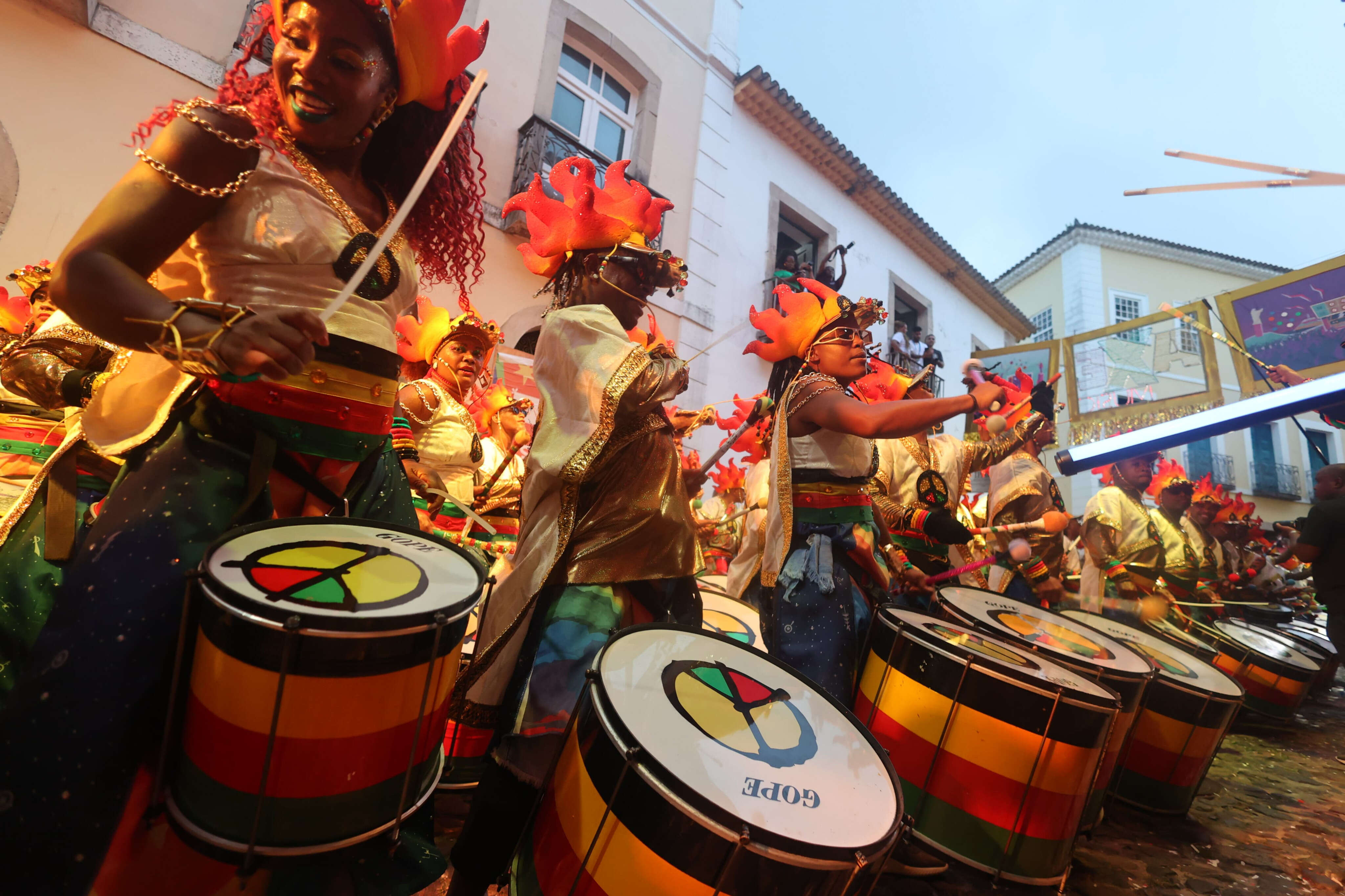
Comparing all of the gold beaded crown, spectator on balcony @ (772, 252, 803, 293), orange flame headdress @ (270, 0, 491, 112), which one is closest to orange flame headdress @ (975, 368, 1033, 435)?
orange flame headdress @ (270, 0, 491, 112)

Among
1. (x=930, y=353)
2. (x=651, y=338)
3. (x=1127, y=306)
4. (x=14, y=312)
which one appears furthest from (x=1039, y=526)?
(x=1127, y=306)

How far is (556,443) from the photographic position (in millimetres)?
2035

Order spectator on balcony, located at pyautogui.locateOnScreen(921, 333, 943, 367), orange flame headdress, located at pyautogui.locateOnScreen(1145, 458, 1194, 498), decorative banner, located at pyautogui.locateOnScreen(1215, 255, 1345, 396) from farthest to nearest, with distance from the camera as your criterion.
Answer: spectator on balcony, located at pyautogui.locateOnScreen(921, 333, 943, 367)
decorative banner, located at pyautogui.locateOnScreen(1215, 255, 1345, 396)
orange flame headdress, located at pyautogui.locateOnScreen(1145, 458, 1194, 498)

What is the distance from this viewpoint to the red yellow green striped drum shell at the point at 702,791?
114 centimetres

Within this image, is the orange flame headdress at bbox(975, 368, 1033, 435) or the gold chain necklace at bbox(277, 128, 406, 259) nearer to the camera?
the gold chain necklace at bbox(277, 128, 406, 259)

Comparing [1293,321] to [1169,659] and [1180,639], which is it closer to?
[1180,639]

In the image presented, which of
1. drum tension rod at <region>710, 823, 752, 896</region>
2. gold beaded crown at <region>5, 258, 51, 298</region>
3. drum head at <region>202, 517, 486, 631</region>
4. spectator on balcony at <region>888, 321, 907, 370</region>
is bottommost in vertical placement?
drum tension rod at <region>710, 823, 752, 896</region>

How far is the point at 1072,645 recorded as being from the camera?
282cm

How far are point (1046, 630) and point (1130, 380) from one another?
378 inches

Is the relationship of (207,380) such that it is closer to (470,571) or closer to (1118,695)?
(470,571)

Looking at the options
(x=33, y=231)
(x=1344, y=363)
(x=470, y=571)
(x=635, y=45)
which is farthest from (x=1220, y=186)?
(x=33, y=231)

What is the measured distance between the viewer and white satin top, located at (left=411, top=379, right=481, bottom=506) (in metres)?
4.91

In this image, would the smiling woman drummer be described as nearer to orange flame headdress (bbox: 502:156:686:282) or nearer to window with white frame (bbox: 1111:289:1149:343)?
orange flame headdress (bbox: 502:156:686:282)

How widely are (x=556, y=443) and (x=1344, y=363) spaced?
10.2 m
